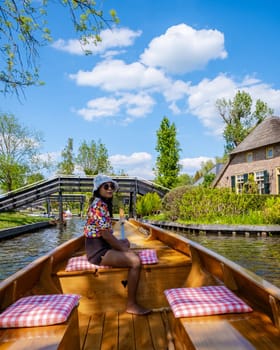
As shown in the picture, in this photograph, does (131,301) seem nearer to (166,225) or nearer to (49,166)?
(166,225)

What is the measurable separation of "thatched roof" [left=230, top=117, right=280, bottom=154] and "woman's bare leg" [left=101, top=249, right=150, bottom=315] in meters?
18.3

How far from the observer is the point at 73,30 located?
206 inches

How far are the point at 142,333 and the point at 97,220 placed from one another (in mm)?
1043

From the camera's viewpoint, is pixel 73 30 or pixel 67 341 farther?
pixel 73 30

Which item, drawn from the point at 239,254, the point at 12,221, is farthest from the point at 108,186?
the point at 12,221

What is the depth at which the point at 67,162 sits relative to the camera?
45844 mm

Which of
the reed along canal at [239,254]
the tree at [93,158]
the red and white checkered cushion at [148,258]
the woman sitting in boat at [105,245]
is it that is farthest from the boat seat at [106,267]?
the tree at [93,158]

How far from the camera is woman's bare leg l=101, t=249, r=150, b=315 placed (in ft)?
10.2

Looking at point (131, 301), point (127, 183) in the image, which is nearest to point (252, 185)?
point (127, 183)

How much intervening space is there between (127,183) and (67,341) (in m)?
22.2

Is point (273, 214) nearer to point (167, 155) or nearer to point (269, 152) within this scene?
point (269, 152)

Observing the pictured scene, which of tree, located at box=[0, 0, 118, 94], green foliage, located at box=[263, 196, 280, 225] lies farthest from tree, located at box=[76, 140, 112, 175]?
tree, located at box=[0, 0, 118, 94]

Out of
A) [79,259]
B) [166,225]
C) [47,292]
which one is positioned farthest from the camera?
[166,225]

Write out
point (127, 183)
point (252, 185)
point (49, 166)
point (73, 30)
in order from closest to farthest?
point (73, 30)
point (252, 185)
point (127, 183)
point (49, 166)
